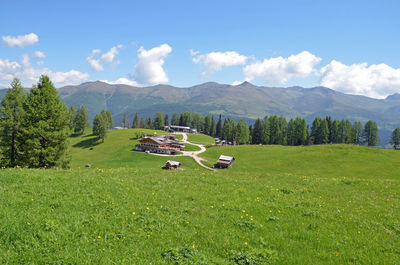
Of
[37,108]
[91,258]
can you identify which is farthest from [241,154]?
[91,258]

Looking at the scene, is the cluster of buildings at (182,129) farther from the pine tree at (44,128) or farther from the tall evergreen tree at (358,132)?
the pine tree at (44,128)

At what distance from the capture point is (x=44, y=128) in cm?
2808

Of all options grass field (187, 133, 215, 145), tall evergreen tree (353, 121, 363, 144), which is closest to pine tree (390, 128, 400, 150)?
tall evergreen tree (353, 121, 363, 144)

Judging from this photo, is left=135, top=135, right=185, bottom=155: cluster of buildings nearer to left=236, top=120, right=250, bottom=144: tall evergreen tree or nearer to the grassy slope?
the grassy slope

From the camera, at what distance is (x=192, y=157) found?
79.8m

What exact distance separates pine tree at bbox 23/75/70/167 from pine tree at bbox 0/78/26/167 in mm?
1947

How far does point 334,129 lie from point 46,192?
426 ft

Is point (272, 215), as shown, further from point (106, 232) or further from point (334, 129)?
point (334, 129)

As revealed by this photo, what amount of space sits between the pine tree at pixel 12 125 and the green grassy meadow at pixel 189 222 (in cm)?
1876

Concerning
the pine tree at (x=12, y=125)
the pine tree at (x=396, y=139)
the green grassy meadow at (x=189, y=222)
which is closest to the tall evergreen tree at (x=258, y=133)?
the pine tree at (x=396, y=139)

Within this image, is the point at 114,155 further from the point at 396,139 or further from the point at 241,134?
the point at 396,139

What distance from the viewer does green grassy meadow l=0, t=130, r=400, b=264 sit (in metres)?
7.43

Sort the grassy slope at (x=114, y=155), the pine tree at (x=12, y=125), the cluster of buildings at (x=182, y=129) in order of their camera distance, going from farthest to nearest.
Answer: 1. the cluster of buildings at (x=182, y=129)
2. the grassy slope at (x=114, y=155)
3. the pine tree at (x=12, y=125)

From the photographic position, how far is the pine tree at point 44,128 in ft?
89.9
